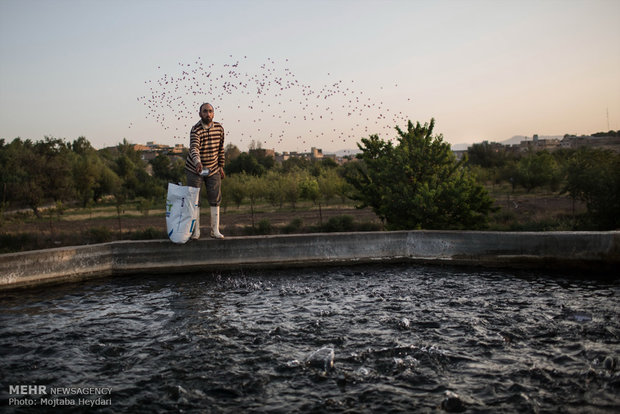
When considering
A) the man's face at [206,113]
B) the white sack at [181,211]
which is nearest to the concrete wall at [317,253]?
the white sack at [181,211]

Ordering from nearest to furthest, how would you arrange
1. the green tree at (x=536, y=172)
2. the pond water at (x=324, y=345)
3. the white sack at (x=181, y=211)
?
the pond water at (x=324, y=345) → the white sack at (x=181, y=211) → the green tree at (x=536, y=172)

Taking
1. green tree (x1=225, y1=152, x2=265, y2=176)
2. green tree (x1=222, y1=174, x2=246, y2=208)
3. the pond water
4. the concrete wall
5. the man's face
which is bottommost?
the pond water

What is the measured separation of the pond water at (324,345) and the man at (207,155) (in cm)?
199

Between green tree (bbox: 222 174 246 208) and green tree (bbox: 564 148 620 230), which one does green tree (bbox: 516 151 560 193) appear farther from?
green tree (bbox: 564 148 620 230)

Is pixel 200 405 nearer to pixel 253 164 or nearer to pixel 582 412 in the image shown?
pixel 582 412

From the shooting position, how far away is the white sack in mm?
9367

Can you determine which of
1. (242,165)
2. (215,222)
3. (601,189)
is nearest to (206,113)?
(215,222)

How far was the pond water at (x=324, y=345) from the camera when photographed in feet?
14.1

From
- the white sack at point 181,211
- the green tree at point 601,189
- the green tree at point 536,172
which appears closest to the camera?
the white sack at point 181,211

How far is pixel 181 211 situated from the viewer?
372 inches

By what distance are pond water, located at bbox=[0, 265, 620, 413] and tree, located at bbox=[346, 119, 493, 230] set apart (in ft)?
13.9

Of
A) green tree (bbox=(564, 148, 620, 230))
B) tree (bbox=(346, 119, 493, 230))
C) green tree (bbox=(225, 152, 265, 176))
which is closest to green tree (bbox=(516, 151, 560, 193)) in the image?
green tree (bbox=(564, 148, 620, 230))

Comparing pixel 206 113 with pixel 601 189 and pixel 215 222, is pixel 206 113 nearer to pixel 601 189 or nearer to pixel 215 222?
pixel 215 222

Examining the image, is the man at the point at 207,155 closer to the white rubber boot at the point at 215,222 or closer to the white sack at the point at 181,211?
the white rubber boot at the point at 215,222
